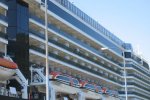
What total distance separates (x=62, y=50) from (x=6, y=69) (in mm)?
23222

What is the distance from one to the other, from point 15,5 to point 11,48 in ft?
18.1

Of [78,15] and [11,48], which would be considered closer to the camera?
[11,48]

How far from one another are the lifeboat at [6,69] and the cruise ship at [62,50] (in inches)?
101

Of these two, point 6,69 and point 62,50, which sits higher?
point 62,50

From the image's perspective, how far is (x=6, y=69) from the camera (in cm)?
4294

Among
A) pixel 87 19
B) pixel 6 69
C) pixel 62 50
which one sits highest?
pixel 87 19

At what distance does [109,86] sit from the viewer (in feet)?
322

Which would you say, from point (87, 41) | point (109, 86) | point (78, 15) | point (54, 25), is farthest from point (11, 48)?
point (109, 86)

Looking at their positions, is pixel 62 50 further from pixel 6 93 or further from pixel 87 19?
pixel 6 93

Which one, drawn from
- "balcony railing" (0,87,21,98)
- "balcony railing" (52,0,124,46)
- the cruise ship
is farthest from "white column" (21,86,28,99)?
"balcony railing" (52,0,124,46)

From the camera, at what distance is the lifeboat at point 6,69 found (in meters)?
42.1

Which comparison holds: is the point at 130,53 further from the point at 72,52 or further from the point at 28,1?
the point at 28,1

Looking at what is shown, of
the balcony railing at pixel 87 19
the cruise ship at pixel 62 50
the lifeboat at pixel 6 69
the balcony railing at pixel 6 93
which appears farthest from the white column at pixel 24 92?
the balcony railing at pixel 87 19

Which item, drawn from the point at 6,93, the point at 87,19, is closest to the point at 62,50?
the point at 87,19
